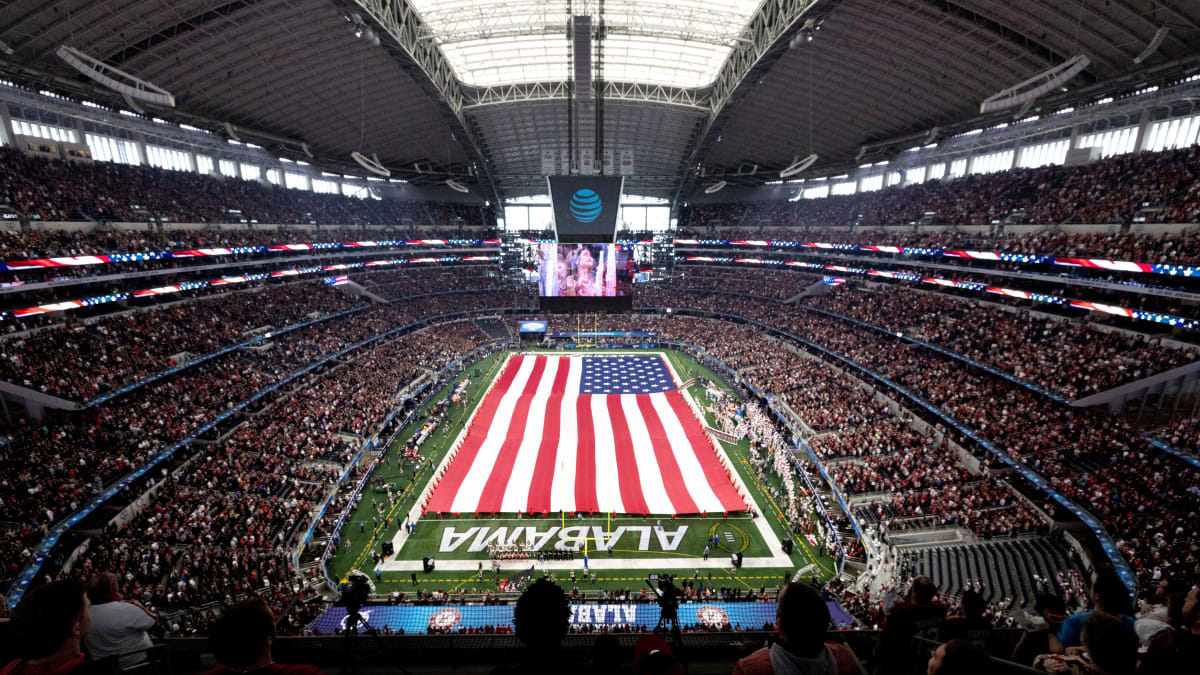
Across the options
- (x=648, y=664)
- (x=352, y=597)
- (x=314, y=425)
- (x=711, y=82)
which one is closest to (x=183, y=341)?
(x=314, y=425)

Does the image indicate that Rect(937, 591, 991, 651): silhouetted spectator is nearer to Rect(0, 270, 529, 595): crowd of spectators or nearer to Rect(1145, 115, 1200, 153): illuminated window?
Rect(0, 270, 529, 595): crowd of spectators

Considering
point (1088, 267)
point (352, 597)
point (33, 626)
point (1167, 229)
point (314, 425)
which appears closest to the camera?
point (33, 626)

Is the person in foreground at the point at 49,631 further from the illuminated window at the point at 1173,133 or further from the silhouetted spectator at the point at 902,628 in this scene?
the illuminated window at the point at 1173,133

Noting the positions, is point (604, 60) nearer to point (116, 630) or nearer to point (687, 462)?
point (687, 462)

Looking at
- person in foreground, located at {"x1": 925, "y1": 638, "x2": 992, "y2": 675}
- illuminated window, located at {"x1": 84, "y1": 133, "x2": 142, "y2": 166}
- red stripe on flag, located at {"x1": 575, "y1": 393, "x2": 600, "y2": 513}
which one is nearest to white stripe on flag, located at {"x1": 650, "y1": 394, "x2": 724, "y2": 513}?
red stripe on flag, located at {"x1": 575, "y1": 393, "x2": 600, "y2": 513}

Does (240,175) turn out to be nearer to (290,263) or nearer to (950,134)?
(290,263)

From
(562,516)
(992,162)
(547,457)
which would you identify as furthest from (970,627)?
(992,162)
